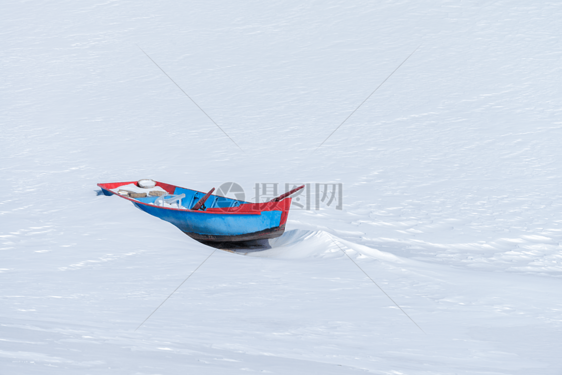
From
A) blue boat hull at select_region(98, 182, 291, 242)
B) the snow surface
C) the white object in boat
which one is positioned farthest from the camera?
the white object in boat

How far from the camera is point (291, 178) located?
11.3m

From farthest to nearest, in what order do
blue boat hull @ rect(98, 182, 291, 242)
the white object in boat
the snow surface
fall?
the white object in boat, blue boat hull @ rect(98, 182, 291, 242), the snow surface

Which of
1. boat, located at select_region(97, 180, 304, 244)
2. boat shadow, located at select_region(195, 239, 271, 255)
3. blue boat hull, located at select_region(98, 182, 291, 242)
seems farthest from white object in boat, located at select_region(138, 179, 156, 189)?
boat shadow, located at select_region(195, 239, 271, 255)

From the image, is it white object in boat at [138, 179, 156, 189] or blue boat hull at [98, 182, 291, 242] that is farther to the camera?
white object in boat at [138, 179, 156, 189]

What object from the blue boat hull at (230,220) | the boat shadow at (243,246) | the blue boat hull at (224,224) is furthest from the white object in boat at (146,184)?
the boat shadow at (243,246)

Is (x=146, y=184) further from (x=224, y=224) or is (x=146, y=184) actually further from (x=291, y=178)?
(x=291, y=178)

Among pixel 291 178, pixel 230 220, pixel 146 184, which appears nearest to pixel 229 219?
pixel 230 220

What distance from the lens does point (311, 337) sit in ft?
15.0

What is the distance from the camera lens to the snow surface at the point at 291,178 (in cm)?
449

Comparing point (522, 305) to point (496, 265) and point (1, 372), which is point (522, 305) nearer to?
point (496, 265)

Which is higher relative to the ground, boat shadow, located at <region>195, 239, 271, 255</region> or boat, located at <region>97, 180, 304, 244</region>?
boat, located at <region>97, 180, 304, 244</region>

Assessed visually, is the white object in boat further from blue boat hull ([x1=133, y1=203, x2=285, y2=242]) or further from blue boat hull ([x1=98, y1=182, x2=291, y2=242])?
blue boat hull ([x1=133, y1=203, x2=285, y2=242])

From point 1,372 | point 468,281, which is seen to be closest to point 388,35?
point 468,281

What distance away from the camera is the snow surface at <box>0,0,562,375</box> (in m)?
4.49
